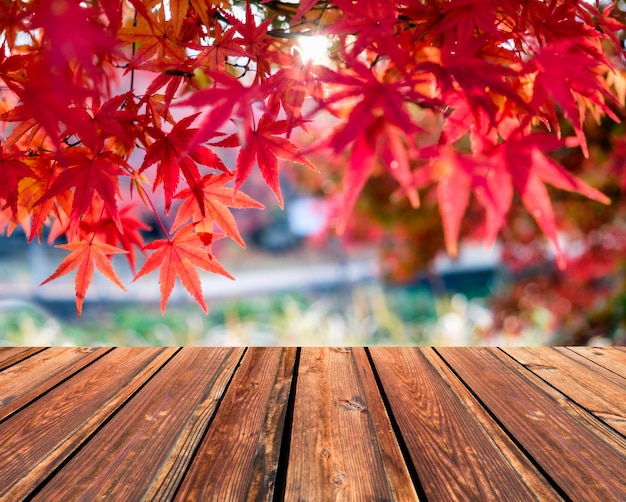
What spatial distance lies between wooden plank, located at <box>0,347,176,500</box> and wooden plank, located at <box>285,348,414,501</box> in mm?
346

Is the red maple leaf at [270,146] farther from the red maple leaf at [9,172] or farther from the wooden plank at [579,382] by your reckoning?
the wooden plank at [579,382]

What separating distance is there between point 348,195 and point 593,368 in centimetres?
107

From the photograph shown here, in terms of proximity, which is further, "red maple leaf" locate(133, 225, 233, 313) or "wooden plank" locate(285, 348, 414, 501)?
"red maple leaf" locate(133, 225, 233, 313)

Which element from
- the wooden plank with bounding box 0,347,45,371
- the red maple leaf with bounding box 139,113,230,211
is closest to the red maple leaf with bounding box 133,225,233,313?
the red maple leaf with bounding box 139,113,230,211

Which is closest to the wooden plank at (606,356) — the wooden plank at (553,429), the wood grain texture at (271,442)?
the wooden plank at (553,429)

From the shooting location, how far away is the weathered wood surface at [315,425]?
742mm

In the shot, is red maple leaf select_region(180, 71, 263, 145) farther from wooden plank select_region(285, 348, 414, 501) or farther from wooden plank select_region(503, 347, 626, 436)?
wooden plank select_region(503, 347, 626, 436)

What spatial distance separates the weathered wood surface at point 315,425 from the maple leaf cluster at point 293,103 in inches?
9.9

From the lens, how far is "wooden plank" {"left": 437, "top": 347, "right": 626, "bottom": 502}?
2.51ft

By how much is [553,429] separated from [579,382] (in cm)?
30

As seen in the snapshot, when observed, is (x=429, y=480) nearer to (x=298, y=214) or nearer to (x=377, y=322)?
(x=377, y=322)

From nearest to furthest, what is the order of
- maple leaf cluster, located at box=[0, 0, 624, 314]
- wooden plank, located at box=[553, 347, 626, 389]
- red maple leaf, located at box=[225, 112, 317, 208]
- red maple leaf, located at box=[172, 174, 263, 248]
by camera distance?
maple leaf cluster, located at box=[0, 0, 624, 314]
red maple leaf, located at box=[225, 112, 317, 208]
red maple leaf, located at box=[172, 174, 263, 248]
wooden plank, located at box=[553, 347, 626, 389]

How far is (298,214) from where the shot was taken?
257 inches

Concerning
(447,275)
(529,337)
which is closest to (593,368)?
(529,337)
